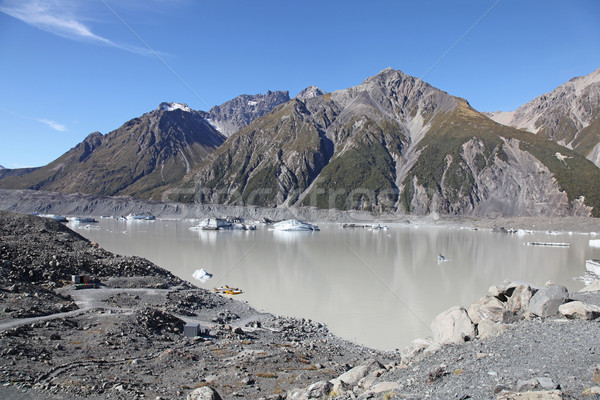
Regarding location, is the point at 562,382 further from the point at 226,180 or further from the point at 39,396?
the point at 226,180

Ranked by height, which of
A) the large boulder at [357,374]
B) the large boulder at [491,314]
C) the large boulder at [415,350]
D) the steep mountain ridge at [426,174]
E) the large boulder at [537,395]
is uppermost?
the steep mountain ridge at [426,174]

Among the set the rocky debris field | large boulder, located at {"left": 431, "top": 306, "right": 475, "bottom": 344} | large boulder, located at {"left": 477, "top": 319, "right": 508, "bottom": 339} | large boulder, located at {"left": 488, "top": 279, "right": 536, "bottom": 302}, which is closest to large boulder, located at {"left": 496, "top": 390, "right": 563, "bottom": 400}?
large boulder, located at {"left": 477, "top": 319, "right": 508, "bottom": 339}

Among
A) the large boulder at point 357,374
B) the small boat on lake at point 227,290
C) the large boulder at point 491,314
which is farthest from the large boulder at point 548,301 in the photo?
the small boat on lake at point 227,290

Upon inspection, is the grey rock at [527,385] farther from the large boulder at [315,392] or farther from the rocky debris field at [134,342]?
the rocky debris field at [134,342]

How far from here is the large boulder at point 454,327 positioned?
35.6 feet

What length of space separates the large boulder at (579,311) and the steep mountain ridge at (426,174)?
456ft

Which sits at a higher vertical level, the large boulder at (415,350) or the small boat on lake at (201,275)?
Answer: the large boulder at (415,350)

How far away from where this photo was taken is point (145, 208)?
5955 inches

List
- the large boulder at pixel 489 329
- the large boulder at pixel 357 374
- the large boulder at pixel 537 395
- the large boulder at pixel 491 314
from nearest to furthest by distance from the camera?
the large boulder at pixel 537 395
the large boulder at pixel 357 374
the large boulder at pixel 489 329
the large boulder at pixel 491 314

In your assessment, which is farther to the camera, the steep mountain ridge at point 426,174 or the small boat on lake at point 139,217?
the steep mountain ridge at point 426,174

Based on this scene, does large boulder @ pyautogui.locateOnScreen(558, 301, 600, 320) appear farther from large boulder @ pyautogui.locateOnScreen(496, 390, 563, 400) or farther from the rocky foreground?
large boulder @ pyautogui.locateOnScreen(496, 390, 563, 400)

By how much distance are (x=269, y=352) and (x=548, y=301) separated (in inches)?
330

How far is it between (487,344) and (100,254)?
24969 millimetres

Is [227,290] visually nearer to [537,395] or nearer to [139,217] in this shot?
[537,395]
